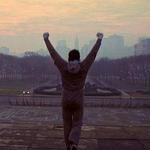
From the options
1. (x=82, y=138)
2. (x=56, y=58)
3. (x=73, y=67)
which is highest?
(x=56, y=58)

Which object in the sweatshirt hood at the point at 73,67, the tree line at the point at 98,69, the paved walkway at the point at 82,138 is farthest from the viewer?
the tree line at the point at 98,69

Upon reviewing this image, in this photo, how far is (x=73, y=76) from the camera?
529 cm

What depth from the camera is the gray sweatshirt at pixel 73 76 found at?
5285 millimetres

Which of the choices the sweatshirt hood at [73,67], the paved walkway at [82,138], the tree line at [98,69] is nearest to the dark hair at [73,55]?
the sweatshirt hood at [73,67]

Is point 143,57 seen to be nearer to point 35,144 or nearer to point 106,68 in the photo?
point 106,68

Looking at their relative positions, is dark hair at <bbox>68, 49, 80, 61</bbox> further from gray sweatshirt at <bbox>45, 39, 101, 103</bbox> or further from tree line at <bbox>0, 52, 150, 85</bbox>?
tree line at <bbox>0, 52, 150, 85</bbox>

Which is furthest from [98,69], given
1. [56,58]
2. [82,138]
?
[56,58]

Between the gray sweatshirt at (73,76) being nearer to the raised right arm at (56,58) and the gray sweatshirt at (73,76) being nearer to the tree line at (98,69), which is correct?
the raised right arm at (56,58)

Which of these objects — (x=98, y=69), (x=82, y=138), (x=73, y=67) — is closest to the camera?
(x=73, y=67)

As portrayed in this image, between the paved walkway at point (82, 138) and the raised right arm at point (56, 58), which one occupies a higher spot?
the raised right arm at point (56, 58)

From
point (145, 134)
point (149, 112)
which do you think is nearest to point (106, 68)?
point (149, 112)

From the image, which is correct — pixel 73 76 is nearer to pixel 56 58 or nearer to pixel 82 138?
pixel 56 58

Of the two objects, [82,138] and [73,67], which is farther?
[82,138]

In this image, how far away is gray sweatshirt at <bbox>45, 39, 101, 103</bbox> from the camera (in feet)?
17.3
